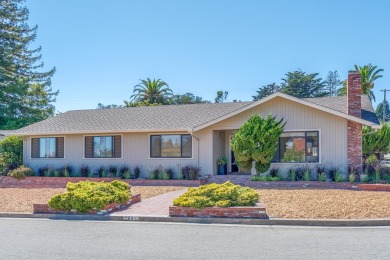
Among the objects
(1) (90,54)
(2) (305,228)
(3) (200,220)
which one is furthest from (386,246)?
(1) (90,54)

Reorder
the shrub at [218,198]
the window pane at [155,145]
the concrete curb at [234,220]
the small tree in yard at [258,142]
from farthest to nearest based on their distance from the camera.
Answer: the window pane at [155,145], the small tree in yard at [258,142], the shrub at [218,198], the concrete curb at [234,220]

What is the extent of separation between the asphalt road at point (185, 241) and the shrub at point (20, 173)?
34.4 ft

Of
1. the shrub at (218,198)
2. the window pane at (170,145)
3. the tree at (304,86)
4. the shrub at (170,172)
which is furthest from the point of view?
the tree at (304,86)

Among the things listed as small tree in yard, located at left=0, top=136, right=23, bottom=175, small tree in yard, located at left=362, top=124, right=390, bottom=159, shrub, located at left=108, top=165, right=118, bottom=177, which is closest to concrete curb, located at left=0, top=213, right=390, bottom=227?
shrub, located at left=108, top=165, right=118, bottom=177

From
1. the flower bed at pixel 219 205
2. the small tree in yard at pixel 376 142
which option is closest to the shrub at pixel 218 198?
the flower bed at pixel 219 205

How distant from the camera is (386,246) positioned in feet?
21.4

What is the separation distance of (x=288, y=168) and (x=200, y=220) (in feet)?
28.9

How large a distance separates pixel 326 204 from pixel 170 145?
32.1ft

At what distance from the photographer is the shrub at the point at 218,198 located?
922 cm

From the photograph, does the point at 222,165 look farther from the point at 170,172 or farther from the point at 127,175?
the point at 127,175

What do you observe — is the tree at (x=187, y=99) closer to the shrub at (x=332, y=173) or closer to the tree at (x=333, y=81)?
the tree at (x=333, y=81)

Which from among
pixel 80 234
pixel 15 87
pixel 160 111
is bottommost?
pixel 80 234

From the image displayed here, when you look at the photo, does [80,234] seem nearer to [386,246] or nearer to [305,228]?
[305,228]

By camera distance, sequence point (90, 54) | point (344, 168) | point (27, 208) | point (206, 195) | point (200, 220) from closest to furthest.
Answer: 1. point (200, 220)
2. point (206, 195)
3. point (27, 208)
4. point (344, 168)
5. point (90, 54)
